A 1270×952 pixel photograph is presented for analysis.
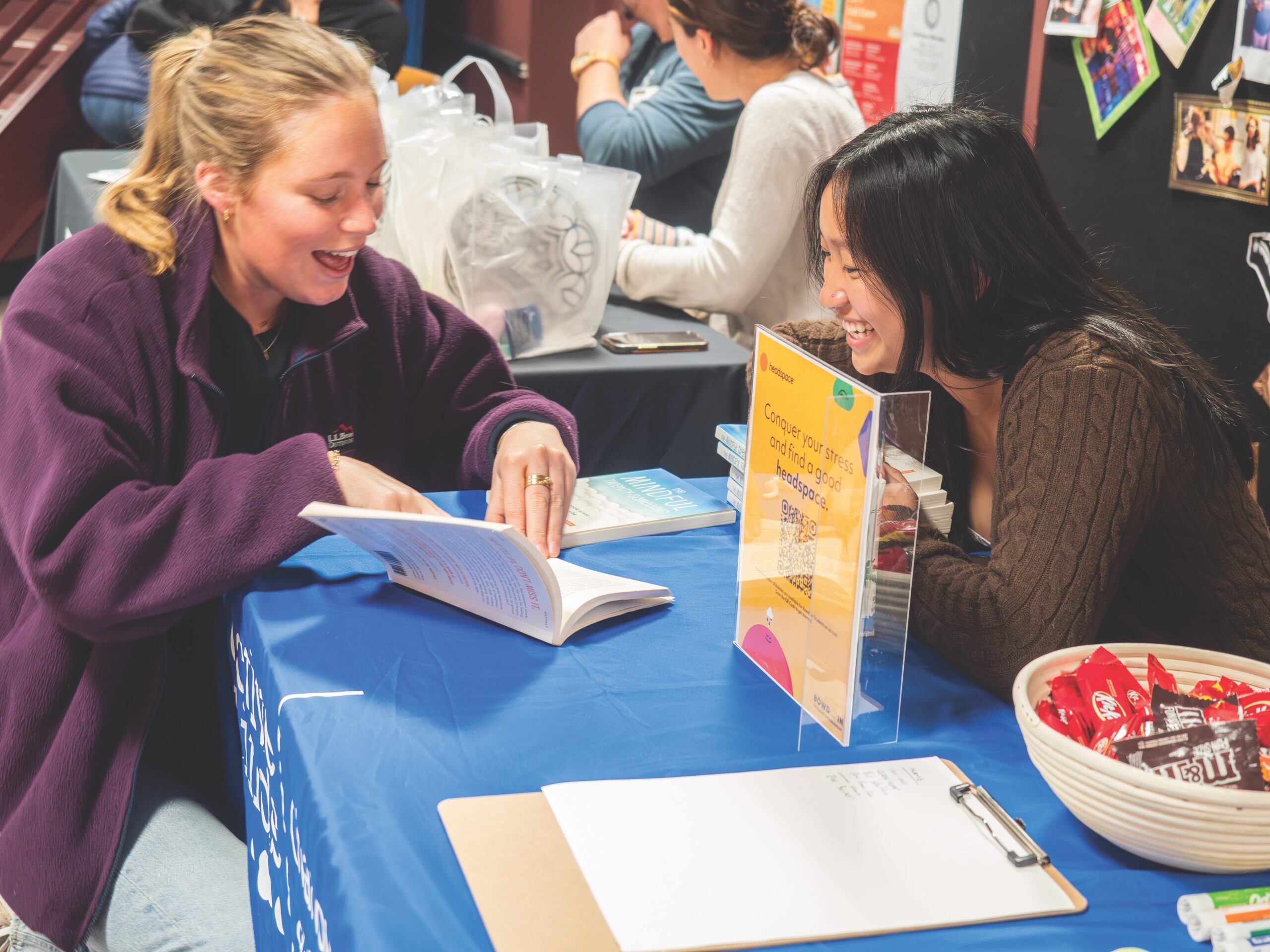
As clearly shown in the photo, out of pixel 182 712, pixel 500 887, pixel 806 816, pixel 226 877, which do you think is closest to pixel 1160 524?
pixel 806 816

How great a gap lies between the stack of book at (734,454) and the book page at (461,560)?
37cm

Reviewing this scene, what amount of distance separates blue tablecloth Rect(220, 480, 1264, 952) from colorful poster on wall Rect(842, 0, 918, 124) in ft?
8.16

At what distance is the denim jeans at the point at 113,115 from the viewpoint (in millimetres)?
3684

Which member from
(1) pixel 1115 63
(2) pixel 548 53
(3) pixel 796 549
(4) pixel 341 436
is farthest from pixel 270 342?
(2) pixel 548 53

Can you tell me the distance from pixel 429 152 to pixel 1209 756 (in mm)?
1724

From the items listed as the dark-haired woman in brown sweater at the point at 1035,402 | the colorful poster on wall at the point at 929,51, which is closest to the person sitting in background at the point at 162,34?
the colorful poster on wall at the point at 929,51

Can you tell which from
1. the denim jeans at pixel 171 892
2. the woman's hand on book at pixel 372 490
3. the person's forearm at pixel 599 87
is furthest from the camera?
the person's forearm at pixel 599 87

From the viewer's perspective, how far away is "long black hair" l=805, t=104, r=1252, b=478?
111cm

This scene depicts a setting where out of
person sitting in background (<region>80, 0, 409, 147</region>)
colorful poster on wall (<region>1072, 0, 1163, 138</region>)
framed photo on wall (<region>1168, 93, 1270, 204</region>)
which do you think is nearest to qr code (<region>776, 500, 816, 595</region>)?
framed photo on wall (<region>1168, 93, 1270, 204</region>)

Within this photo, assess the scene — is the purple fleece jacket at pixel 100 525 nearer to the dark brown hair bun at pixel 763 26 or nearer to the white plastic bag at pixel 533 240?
the white plastic bag at pixel 533 240

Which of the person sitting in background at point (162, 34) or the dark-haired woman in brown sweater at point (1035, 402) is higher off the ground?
the person sitting in background at point (162, 34)

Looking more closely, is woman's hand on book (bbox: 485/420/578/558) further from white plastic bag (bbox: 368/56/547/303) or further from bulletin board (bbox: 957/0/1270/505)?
bulletin board (bbox: 957/0/1270/505)

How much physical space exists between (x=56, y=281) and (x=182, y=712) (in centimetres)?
50

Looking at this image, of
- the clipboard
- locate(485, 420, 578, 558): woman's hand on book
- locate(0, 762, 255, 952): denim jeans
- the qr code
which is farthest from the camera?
locate(485, 420, 578, 558): woman's hand on book
